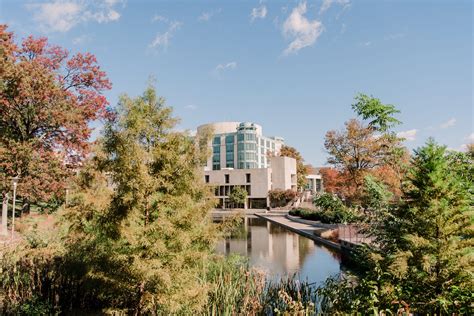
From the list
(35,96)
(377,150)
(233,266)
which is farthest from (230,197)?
(233,266)

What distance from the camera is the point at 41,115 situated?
1983 cm

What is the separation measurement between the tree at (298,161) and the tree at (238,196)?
53.2 ft

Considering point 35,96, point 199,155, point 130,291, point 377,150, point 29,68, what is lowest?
point 130,291

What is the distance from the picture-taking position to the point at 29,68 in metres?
19.2

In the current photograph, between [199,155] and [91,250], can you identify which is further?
[91,250]

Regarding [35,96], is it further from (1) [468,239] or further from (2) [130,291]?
(1) [468,239]

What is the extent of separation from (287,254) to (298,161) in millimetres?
60129

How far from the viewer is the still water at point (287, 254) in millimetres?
14805

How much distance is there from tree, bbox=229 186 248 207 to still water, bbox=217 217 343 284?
35211 millimetres

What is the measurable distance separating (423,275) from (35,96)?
2093 centimetres

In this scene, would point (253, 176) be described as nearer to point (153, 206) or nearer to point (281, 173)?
point (281, 173)

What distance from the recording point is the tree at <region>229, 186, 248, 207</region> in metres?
63.2

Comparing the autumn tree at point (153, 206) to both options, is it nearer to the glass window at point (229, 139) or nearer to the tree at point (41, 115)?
the tree at point (41, 115)

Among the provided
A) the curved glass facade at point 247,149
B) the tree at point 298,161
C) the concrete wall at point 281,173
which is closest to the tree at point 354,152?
the concrete wall at point 281,173
